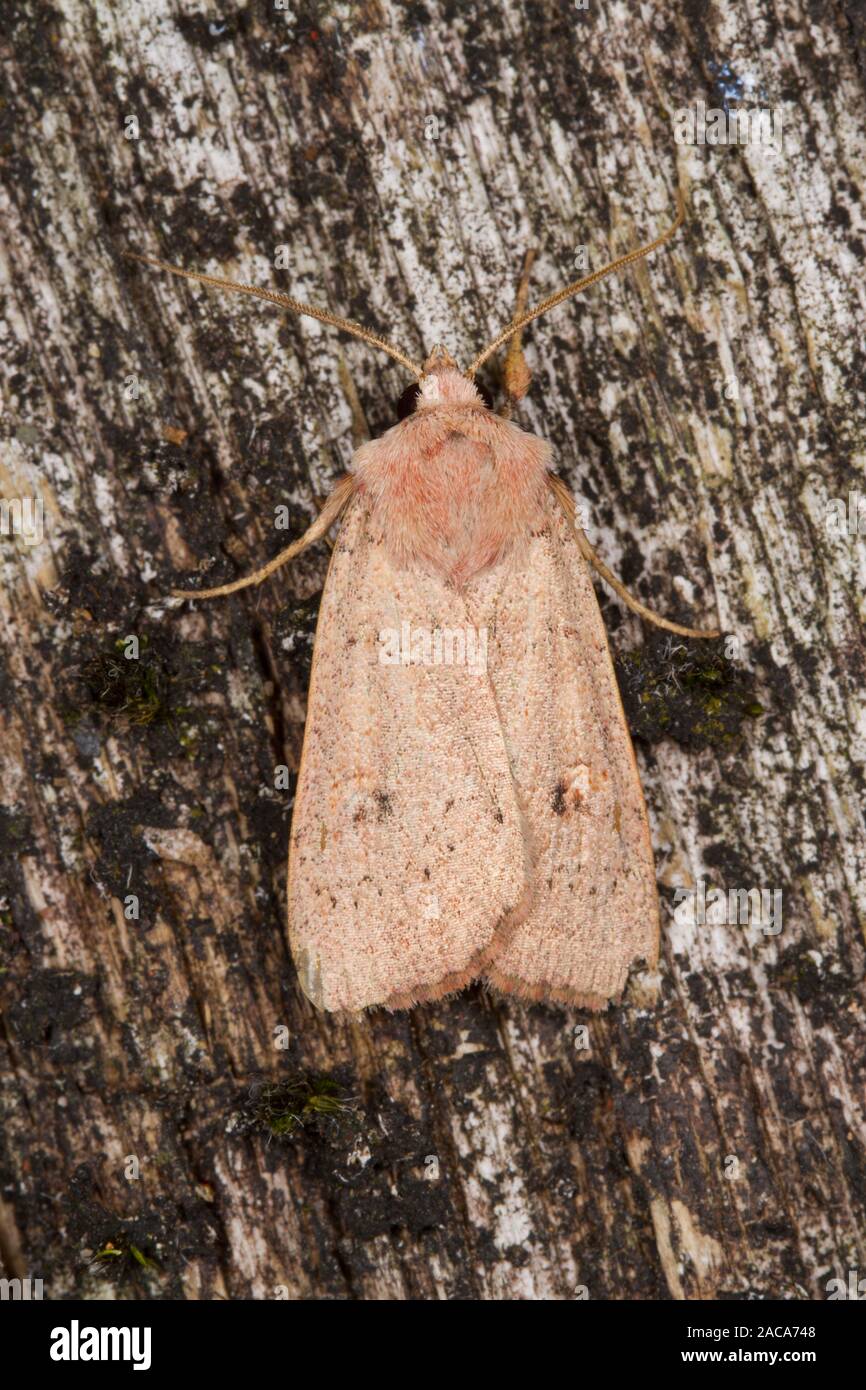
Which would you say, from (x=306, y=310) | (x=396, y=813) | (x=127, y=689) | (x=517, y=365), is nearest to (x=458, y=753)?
(x=396, y=813)

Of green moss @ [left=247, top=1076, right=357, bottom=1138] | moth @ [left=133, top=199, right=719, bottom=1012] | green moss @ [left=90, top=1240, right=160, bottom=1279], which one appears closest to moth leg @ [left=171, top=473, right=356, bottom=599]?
moth @ [left=133, top=199, right=719, bottom=1012]

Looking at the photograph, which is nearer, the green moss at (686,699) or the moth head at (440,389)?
the moth head at (440,389)

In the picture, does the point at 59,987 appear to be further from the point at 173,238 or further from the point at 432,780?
the point at 173,238

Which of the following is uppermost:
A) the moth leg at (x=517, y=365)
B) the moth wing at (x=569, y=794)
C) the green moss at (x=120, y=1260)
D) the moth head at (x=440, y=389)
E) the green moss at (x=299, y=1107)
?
the moth leg at (x=517, y=365)

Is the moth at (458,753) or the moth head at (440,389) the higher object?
the moth head at (440,389)

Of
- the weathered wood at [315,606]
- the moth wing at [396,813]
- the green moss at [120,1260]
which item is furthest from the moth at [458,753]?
the green moss at [120,1260]

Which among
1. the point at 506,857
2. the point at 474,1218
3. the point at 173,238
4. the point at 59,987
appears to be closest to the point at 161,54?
the point at 173,238

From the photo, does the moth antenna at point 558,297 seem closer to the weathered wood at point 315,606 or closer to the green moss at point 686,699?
the weathered wood at point 315,606
